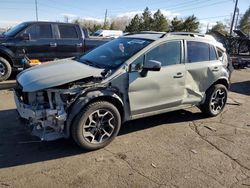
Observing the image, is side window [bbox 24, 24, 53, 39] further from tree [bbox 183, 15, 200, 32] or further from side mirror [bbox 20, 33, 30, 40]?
tree [bbox 183, 15, 200, 32]

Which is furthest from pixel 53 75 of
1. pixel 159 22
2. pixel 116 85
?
pixel 159 22

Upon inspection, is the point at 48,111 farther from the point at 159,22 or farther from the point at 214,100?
the point at 159,22

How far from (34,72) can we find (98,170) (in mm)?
1858

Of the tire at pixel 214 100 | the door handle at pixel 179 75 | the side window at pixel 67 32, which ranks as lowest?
the tire at pixel 214 100

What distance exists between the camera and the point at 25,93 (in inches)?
168

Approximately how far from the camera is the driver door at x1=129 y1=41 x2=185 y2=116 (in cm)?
470

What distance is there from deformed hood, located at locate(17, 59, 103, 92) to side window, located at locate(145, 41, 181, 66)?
1.00 meters

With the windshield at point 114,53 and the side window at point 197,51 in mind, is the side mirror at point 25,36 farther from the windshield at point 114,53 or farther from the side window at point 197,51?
A: the side window at point 197,51

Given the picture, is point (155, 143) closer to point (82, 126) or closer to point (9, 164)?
point (82, 126)

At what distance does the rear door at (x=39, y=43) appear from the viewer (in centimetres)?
920

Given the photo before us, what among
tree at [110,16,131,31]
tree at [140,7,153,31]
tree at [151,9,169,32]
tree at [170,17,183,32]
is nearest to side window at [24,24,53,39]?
tree at [170,17,183,32]

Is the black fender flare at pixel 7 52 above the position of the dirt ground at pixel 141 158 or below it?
above

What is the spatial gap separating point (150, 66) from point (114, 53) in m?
0.80

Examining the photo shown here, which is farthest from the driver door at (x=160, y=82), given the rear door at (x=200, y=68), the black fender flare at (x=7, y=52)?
the black fender flare at (x=7, y=52)
